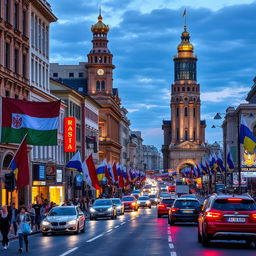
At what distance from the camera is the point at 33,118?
33.8 m

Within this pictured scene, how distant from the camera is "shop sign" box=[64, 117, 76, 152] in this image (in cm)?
7531

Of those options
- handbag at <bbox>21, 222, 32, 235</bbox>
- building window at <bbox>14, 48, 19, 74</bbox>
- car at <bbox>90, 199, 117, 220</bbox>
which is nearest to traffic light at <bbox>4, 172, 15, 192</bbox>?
handbag at <bbox>21, 222, 32, 235</bbox>

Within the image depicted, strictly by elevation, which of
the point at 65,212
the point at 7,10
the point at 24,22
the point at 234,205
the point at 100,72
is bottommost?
the point at 65,212

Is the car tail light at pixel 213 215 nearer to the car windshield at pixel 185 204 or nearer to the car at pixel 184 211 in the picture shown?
the car windshield at pixel 185 204

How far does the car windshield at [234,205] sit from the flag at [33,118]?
39.3 ft

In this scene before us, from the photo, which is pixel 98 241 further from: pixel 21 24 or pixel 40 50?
pixel 40 50

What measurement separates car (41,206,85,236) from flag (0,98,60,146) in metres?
3.18

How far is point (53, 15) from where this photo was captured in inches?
2648

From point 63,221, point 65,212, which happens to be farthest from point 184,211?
point 63,221

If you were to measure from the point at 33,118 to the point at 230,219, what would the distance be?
13.2 meters

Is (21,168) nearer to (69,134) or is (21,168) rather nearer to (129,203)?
(129,203)

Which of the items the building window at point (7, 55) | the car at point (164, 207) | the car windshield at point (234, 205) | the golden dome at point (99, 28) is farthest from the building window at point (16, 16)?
the golden dome at point (99, 28)

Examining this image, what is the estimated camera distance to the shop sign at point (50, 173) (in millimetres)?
65438

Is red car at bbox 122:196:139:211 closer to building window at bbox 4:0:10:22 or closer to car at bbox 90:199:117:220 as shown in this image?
car at bbox 90:199:117:220
